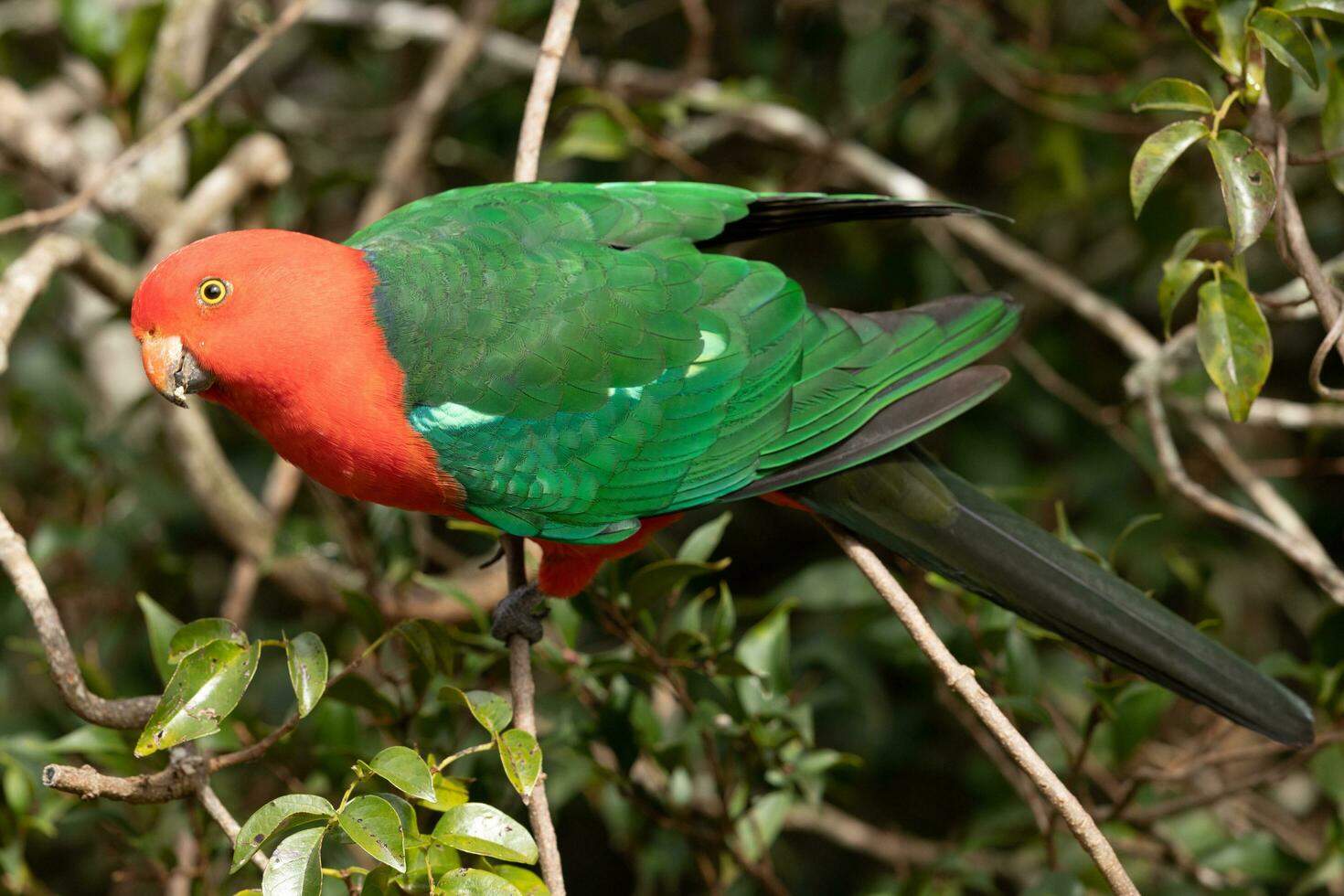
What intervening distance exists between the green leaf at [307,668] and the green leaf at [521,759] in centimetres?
26

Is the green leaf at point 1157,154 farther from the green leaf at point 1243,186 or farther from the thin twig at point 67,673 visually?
the thin twig at point 67,673

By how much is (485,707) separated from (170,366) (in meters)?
0.79

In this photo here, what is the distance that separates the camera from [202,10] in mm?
3430

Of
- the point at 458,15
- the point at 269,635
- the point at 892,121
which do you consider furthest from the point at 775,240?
the point at 269,635

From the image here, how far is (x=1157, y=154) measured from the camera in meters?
1.81

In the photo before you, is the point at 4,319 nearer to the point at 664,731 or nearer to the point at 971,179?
the point at 664,731

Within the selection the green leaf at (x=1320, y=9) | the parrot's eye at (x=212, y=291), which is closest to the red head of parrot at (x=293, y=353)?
the parrot's eye at (x=212, y=291)

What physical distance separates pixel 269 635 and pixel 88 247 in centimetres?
116

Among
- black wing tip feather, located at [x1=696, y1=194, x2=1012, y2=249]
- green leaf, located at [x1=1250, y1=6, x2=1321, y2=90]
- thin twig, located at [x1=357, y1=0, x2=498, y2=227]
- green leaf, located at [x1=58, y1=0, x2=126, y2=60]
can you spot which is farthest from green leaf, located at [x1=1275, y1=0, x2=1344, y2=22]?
green leaf, located at [x1=58, y1=0, x2=126, y2=60]

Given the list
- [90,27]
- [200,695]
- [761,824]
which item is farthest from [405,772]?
[90,27]

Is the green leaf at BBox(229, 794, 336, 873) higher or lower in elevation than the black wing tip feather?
lower

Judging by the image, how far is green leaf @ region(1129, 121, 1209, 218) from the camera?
1.79 meters

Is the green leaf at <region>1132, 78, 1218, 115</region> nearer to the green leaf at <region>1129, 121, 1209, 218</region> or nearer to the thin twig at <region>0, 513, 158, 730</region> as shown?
the green leaf at <region>1129, 121, 1209, 218</region>

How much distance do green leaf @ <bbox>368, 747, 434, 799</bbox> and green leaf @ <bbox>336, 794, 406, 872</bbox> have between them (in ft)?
0.12
